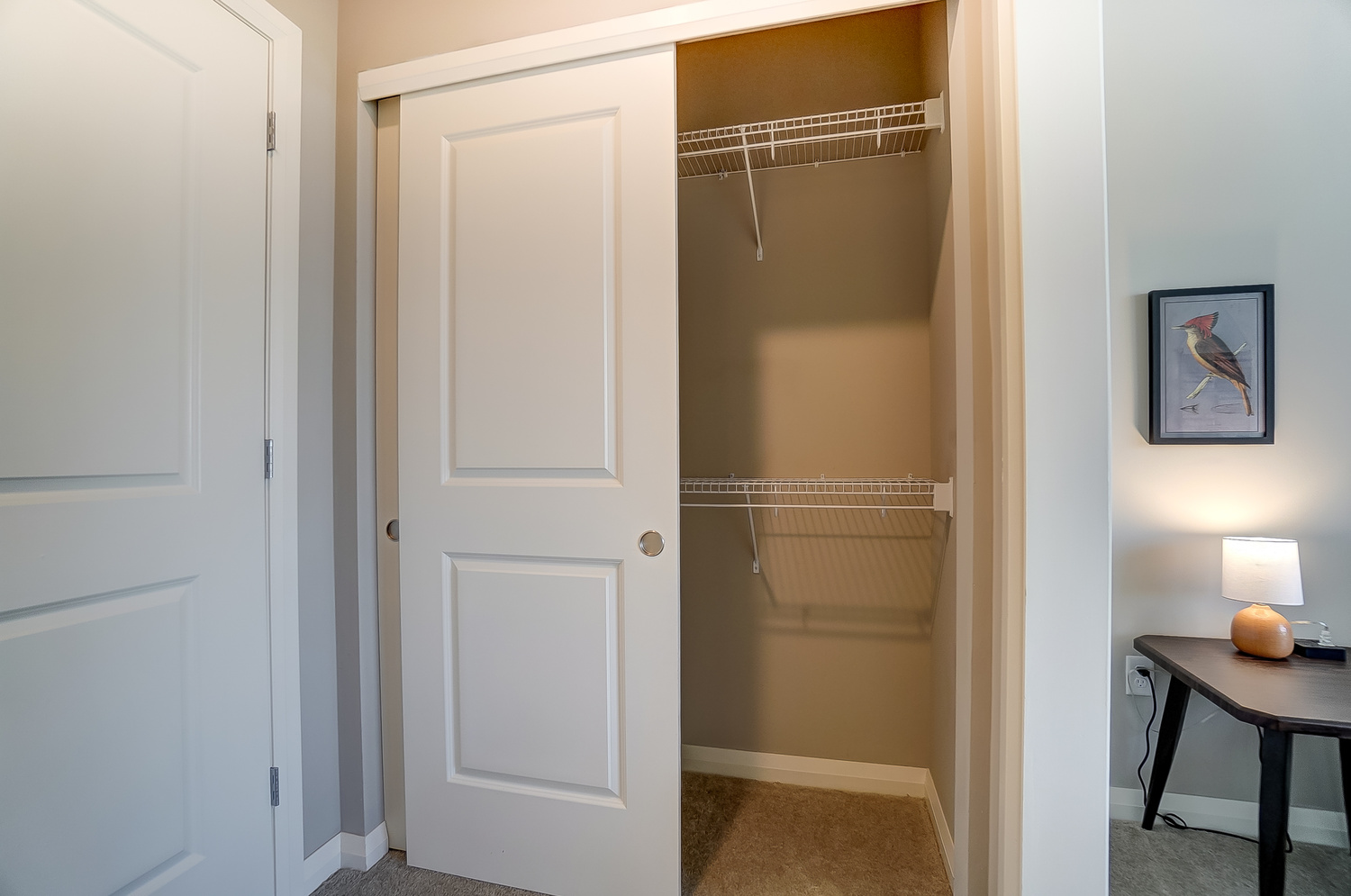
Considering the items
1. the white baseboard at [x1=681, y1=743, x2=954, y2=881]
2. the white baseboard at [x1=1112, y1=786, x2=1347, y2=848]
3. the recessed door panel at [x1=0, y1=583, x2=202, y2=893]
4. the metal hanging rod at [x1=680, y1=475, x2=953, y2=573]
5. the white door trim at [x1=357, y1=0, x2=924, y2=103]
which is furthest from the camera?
the white baseboard at [x1=681, y1=743, x2=954, y2=881]

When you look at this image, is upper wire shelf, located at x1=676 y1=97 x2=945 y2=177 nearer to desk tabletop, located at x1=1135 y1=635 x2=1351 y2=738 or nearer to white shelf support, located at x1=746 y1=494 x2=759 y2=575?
white shelf support, located at x1=746 y1=494 x2=759 y2=575

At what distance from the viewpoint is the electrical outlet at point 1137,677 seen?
6.34 ft

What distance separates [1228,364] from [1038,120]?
1349 millimetres

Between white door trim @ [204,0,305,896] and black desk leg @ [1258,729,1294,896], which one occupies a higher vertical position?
white door trim @ [204,0,305,896]

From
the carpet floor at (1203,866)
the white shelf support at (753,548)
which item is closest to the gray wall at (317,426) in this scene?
the white shelf support at (753,548)

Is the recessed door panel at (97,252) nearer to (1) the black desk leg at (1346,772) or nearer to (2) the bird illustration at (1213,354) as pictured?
(2) the bird illustration at (1213,354)

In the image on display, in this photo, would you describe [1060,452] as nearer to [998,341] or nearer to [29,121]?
[998,341]

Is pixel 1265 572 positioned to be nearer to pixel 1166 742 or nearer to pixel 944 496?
pixel 1166 742

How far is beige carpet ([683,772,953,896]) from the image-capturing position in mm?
1586

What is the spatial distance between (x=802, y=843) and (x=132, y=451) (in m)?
1.91

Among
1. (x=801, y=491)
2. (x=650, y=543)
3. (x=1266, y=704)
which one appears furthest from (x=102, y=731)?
(x=1266, y=704)

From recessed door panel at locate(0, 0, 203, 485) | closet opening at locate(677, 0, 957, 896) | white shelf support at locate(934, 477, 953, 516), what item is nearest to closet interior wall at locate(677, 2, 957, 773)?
closet opening at locate(677, 0, 957, 896)

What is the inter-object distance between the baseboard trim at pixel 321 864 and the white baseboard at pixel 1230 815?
231cm

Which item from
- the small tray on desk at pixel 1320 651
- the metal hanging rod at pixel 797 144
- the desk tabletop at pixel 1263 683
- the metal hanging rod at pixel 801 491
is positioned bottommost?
the desk tabletop at pixel 1263 683
